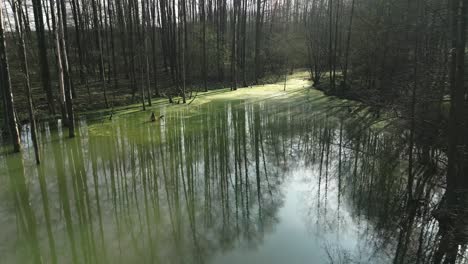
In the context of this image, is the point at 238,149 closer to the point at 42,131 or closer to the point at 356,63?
the point at 42,131

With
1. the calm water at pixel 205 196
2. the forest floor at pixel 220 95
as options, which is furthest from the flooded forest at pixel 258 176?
the forest floor at pixel 220 95

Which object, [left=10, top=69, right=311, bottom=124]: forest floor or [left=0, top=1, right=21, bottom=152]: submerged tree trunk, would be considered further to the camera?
[left=10, top=69, right=311, bottom=124]: forest floor

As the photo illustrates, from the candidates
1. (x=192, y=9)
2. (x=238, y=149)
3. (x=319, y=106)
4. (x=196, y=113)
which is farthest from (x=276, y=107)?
(x=192, y=9)

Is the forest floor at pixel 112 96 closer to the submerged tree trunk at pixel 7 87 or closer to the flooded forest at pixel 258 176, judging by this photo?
the flooded forest at pixel 258 176

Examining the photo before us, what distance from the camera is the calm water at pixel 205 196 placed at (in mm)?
5965

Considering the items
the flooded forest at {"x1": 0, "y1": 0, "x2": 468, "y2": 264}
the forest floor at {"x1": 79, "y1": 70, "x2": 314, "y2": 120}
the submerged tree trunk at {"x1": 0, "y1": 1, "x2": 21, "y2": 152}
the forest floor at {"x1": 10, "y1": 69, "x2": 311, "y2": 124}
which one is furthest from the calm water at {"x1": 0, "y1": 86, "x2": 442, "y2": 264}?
the forest floor at {"x1": 10, "y1": 69, "x2": 311, "y2": 124}

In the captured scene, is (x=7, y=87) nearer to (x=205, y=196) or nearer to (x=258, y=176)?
(x=205, y=196)

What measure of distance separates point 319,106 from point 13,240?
50.6 ft

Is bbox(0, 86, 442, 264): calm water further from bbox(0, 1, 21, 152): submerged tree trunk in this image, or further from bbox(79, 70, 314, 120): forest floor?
bbox(79, 70, 314, 120): forest floor

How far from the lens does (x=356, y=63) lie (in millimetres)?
21500

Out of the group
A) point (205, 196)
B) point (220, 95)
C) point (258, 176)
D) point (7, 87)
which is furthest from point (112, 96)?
point (205, 196)

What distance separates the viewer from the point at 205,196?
8039 millimetres

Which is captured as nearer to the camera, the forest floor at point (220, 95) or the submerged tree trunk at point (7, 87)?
the submerged tree trunk at point (7, 87)

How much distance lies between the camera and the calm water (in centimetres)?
596
